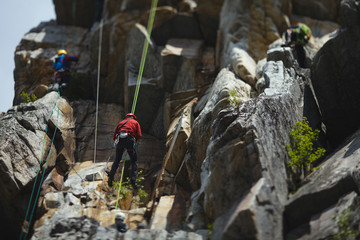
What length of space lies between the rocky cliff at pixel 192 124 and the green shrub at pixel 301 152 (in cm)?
17

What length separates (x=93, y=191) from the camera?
11312 millimetres

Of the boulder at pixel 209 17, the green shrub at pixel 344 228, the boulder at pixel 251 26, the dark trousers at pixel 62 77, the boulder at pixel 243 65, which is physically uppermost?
the boulder at pixel 209 17

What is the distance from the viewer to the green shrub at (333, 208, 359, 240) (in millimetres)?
7488

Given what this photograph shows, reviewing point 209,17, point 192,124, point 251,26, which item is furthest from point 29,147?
point 209,17

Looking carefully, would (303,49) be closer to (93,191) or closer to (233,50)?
(233,50)

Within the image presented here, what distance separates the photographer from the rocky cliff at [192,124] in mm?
8523

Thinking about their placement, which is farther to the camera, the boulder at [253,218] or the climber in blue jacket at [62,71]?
the climber in blue jacket at [62,71]

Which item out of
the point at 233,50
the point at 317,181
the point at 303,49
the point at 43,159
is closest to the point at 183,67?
the point at 233,50

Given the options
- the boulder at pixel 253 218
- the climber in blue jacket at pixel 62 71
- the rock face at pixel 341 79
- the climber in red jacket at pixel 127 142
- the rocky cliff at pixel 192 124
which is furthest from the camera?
the climber in blue jacket at pixel 62 71

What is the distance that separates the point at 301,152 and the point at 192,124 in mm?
4305

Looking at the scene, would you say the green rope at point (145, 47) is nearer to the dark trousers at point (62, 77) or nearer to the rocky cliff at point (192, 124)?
the rocky cliff at point (192, 124)

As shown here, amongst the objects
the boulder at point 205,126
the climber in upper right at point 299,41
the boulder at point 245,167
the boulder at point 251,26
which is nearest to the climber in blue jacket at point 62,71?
the boulder at point 251,26

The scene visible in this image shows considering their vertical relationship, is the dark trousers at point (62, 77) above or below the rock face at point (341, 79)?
above

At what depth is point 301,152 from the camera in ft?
31.3
